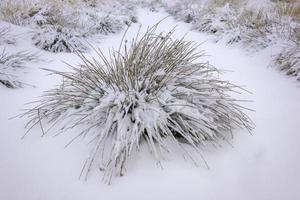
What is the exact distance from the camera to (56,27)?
14.2 feet

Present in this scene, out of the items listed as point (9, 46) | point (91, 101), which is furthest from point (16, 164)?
point (9, 46)

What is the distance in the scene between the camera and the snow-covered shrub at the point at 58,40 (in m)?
3.97

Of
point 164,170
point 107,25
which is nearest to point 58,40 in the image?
point 107,25

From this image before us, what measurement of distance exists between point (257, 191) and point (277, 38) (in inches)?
121

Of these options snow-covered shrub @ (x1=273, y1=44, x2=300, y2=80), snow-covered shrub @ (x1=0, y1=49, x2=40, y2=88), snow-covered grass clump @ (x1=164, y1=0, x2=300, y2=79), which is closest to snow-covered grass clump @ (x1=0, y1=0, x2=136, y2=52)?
snow-covered shrub @ (x1=0, y1=49, x2=40, y2=88)

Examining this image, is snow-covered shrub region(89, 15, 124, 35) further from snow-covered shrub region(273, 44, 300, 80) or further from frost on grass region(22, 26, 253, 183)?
frost on grass region(22, 26, 253, 183)

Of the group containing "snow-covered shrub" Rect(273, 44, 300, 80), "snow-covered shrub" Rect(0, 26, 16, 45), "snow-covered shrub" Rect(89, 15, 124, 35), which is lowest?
"snow-covered shrub" Rect(89, 15, 124, 35)

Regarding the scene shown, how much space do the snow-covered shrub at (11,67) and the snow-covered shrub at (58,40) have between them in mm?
698

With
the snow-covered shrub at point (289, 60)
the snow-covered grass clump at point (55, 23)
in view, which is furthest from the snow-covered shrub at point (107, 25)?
the snow-covered shrub at point (289, 60)

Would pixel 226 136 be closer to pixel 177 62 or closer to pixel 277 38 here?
pixel 177 62

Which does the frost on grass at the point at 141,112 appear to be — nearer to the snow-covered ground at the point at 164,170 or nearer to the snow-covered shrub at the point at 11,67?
the snow-covered ground at the point at 164,170

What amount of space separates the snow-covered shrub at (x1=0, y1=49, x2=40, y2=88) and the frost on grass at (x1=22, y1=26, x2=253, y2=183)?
670 mm

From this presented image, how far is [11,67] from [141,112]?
182 cm

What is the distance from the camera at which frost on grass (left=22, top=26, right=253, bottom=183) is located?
62.9 inches
